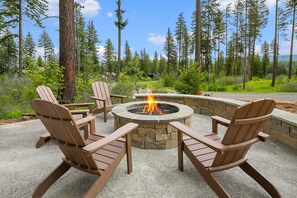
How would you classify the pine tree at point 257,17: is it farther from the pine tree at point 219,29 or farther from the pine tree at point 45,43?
the pine tree at point 45,43

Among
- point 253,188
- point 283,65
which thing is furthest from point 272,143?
point 283,65

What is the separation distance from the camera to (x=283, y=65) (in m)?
30.0

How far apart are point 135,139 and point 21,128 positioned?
2518 mm

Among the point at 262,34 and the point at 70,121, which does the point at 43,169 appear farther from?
the point at 262,34

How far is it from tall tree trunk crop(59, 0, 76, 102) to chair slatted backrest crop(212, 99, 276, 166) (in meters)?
4.65

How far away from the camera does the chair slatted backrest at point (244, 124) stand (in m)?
1.55

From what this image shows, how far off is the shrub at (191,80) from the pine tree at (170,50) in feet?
86.1

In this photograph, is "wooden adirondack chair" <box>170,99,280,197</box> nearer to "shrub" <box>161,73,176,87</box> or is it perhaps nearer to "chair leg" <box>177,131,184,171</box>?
"chair leg" <box>177,131,184,171</box>

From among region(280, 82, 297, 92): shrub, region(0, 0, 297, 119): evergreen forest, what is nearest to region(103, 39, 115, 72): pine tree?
region(0, 0, 297, 119): evergreen forest

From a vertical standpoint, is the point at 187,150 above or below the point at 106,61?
below

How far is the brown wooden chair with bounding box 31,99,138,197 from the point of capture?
154 centimetres

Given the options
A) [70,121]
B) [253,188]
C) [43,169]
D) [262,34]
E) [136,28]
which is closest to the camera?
[70,121]

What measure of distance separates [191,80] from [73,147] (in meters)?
5.78

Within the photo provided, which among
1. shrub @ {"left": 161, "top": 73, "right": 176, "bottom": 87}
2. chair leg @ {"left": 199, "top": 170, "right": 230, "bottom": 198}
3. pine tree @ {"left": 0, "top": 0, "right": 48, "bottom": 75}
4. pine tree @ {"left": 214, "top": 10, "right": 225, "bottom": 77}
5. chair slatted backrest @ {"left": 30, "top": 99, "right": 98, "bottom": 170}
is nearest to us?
chair slatted backrest @ {"left": 30, "top": 99, "right": 98, "bottom": 170}
